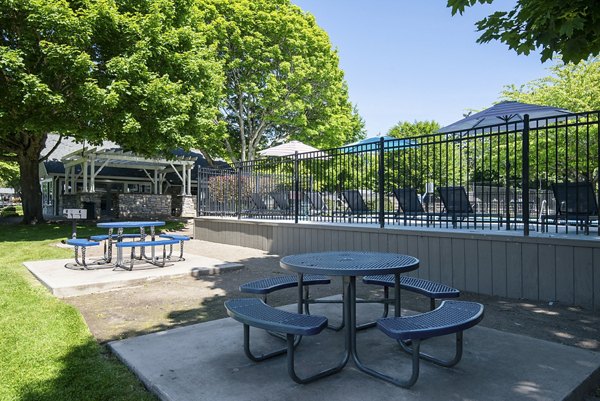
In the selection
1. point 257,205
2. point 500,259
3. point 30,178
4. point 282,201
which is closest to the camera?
point 500,259

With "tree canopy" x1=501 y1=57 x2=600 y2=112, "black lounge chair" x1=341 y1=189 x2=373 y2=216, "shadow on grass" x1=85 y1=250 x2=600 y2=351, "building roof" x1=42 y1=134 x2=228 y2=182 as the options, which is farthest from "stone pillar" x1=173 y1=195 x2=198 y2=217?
"tree canopy" x1=501 y1=57 x2=600 y2=112

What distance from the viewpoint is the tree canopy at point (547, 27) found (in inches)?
136

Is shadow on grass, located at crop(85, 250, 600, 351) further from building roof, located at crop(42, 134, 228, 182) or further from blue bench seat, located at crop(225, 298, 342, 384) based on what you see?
building roof, located at crop(42, 134, 228, 182)

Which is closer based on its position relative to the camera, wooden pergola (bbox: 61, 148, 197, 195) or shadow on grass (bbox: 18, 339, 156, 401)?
shadow on grass (bbox: 18, 339, 156, 401)

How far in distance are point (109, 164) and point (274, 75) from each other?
35.1 ft

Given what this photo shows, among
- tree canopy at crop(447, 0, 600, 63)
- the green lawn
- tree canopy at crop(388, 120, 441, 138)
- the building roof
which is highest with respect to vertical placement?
tree canopy at crop(388, 120, 441, 138)

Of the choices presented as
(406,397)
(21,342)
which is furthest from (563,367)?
(21,342)

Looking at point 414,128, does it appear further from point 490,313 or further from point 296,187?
point 490,313

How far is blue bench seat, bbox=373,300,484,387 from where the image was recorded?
229 centimetres

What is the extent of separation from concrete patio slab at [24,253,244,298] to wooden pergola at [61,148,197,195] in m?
12.9

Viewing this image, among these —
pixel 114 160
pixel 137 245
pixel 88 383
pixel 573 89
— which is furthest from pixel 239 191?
pixel 573 89

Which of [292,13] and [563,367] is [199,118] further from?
[563,367]

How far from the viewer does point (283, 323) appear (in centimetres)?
247

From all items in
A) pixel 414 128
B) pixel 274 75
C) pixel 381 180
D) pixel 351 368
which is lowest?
pixel 351 368
